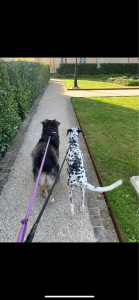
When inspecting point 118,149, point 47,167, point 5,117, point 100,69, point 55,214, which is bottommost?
point 55,214

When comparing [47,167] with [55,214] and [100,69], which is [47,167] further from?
[100,69]

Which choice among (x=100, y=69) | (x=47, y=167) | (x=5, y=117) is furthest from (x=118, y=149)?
(x=100, y=69)

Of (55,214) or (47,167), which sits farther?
(55,214)

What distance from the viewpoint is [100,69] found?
33500mm

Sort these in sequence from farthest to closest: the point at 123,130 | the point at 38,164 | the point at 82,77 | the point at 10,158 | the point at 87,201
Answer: the point at 82,77 → the point at 123,130 → the point at 10,158 → the point at 87,201 → the point at 38,164

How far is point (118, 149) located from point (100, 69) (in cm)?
3175

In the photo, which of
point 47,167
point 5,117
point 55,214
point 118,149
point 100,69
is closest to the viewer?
point 47,167

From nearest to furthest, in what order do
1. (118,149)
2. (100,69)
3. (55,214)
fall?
(55,214) → (118,149) → (100,69)

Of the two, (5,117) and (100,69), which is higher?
(100,69)

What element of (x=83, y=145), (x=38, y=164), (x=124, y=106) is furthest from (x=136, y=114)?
(x=38, y=164)

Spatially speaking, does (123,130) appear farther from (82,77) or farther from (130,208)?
(82,77)

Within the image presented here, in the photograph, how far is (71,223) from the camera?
3.35 meters

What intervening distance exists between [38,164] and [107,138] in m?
3.87

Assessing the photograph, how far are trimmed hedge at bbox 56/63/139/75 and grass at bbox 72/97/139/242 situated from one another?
2444cm
